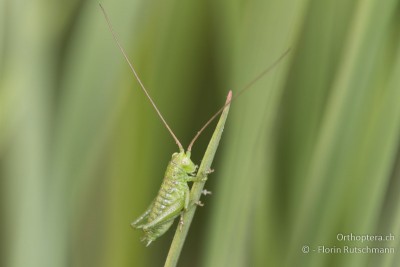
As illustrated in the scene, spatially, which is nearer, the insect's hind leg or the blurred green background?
the blurred green background

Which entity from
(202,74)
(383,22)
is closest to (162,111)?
(202,74)

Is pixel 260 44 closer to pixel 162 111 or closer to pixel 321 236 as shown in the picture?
pixel 162 111

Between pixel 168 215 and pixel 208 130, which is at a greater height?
pixel 208 130

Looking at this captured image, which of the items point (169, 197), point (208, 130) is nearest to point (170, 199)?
point (169, 197)

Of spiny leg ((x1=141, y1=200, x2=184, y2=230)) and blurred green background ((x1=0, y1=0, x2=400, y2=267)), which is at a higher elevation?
blurred green background ((x1=0, y1=0, x2=400, y2=267))

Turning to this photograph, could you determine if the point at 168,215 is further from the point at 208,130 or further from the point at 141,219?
the point at 208,130
